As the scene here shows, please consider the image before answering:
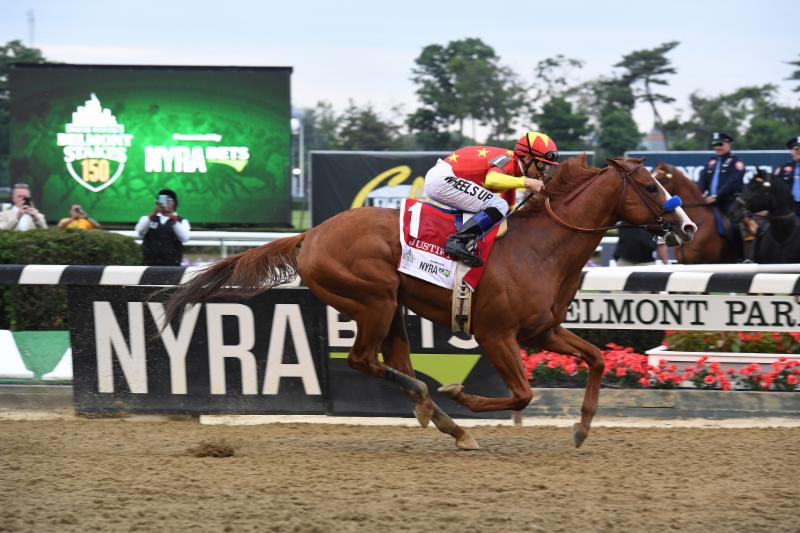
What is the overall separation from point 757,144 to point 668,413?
1046 inches

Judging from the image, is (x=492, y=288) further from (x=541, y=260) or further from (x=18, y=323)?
(x=18, y=323)

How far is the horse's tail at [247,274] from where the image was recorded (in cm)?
666

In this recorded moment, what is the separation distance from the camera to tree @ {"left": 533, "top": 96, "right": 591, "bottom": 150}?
2969 cm

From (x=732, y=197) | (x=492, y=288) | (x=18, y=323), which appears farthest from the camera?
(x=732, y=197)

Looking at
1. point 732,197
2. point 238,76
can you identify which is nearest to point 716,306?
point 732,197

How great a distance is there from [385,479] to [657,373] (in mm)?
2781

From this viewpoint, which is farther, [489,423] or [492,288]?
[489,423]

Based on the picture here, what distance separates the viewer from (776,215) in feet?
36.3

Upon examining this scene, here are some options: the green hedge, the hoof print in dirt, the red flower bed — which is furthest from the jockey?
the green hedge

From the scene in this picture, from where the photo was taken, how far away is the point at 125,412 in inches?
285

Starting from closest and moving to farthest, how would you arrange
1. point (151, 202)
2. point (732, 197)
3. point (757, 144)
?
1. point (732, 197)
2. point (151, 202)
3. point (757, 144)

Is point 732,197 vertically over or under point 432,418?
over

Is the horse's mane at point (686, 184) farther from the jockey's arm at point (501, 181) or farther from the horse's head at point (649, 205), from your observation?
the jockey's arm at point (501, 181)

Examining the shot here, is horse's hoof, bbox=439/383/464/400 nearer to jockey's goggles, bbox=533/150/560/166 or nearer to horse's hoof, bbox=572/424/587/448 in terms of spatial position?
horse's hoof, bbox=572/424/587/448
